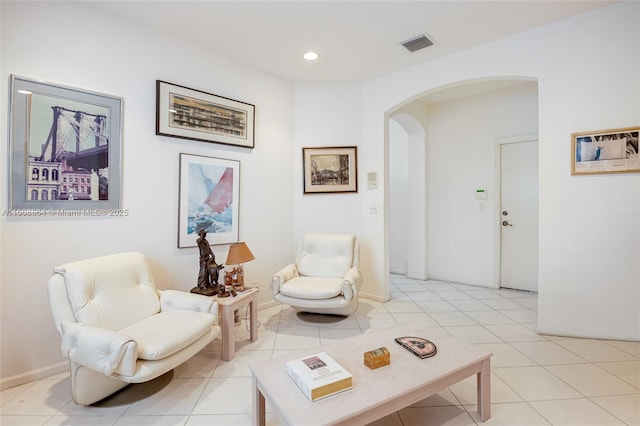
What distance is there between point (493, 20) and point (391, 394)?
3.00 m

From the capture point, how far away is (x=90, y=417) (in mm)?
1686

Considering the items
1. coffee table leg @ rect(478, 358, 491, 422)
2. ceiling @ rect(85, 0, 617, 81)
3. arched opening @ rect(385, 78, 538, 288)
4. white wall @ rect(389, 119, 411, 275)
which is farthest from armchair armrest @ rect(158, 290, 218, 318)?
white wall @ rect(389, 119, 411, 275)

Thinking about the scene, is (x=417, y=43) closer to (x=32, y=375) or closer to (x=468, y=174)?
(x=468, y=174)

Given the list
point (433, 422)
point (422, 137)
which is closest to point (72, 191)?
point (433, 422)

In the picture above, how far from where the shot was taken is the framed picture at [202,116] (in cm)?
269

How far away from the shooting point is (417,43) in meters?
2.90

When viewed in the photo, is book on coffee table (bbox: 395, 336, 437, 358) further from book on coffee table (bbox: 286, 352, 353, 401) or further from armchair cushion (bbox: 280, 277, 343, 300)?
armchair cushion (bbox: 280, 277, 343, 300)

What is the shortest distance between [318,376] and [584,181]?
2.77m

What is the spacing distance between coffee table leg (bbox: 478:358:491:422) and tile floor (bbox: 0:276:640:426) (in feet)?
0.16

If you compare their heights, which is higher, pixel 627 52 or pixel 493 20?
pixel 493 20

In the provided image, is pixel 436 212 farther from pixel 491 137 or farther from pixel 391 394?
pixel 391 394

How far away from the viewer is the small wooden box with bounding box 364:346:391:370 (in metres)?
1.51

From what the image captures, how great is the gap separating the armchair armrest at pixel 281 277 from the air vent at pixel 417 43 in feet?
8.40

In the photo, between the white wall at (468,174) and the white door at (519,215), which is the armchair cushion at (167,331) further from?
the white door at (519,215)
